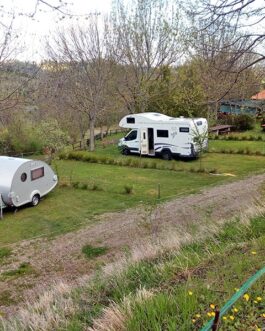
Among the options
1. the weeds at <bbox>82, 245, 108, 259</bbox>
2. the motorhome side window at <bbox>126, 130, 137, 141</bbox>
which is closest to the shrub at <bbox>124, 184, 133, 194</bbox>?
the weeds at <bbox>82, 245, 108, 259</bbox>

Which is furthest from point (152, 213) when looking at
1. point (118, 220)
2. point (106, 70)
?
point (106, 70)

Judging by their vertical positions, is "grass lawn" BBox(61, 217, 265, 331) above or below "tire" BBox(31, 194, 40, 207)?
above

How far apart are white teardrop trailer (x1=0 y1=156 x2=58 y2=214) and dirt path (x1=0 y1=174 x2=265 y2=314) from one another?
3.21 meters

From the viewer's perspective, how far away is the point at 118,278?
4746 millimetres

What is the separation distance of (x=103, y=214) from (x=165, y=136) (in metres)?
9.71

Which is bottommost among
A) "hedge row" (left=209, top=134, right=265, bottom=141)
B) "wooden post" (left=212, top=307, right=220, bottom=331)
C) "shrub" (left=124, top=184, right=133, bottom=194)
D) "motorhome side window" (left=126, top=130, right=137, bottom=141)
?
"shrub" (left=124, top=184, right=133, bottom=194)

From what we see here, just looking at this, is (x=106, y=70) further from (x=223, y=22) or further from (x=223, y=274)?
(x=223, y=274)

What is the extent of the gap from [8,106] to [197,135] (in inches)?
507

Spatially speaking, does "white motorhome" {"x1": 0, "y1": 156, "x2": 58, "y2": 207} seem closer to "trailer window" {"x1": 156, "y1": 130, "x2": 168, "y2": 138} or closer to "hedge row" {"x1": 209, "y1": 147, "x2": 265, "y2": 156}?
"trailer window" {"x1": 156, "y1": 130, "x2": 168, "y2": 138}

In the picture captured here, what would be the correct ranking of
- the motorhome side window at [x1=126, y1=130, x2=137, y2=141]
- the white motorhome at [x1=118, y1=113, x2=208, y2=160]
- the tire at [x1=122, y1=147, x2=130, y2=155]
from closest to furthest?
the white motorhome at [x1=118, y1=113, x2=208, y2=160] < the motorhome side window at [x1=126, y1=130, x2=137, y2=141] < the tire at [x1=122, y1=147, x2=130, y2=155]

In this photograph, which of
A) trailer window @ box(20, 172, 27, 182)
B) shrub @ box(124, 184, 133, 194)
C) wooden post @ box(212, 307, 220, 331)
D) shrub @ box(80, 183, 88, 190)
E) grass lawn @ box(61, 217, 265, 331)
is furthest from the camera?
shrub @ box(80, 183, 88, 190)

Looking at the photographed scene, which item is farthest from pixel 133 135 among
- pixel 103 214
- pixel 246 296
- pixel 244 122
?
pixel 246 296

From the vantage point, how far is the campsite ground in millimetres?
8125

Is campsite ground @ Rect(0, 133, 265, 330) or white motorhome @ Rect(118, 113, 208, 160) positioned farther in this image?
white motorhome @ Rect(118, 113, 208, 160)
